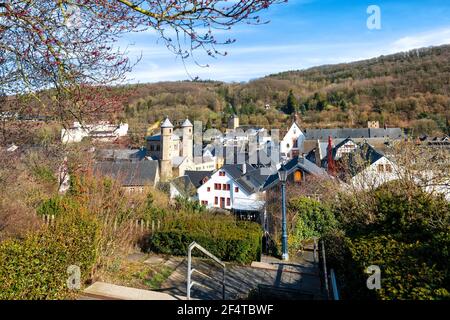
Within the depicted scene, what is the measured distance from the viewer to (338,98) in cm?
10381

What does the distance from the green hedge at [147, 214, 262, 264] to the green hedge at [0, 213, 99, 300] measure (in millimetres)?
4339

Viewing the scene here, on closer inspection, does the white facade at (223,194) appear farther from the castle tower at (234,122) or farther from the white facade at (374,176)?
the castle tower at (234,122)

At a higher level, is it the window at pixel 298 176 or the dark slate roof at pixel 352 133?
the dark slate roof at pixel 352 133

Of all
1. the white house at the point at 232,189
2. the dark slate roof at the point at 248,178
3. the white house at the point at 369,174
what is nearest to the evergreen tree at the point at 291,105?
the dark slate roof at the point at 248,178

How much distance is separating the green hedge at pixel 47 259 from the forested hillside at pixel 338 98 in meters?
55.8

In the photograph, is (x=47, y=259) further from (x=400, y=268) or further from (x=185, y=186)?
(x=185, y=186)

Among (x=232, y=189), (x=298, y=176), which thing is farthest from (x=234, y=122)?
(x=298, y=176)

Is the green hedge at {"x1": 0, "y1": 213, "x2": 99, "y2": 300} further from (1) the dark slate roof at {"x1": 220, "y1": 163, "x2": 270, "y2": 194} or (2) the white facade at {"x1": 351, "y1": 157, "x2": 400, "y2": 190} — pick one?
(1) the dark slate roof at {"x1": 220, "y1": 163, "x2": 270, "y2": 194}

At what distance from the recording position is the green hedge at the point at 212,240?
400 inches


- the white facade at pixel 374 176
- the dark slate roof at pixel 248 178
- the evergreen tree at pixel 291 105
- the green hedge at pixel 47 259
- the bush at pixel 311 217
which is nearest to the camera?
the green hedge at pixel 47 259

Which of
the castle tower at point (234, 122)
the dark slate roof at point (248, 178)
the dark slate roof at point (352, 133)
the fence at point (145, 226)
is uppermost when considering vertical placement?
the castle tower at point (234, 122)

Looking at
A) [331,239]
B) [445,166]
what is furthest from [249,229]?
[445,166]

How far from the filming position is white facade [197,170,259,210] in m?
34.6
